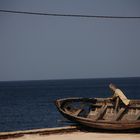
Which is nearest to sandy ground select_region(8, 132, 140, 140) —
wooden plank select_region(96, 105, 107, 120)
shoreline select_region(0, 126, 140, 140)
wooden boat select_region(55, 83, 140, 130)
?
shoreline select_region(0, 126, 140, 140)

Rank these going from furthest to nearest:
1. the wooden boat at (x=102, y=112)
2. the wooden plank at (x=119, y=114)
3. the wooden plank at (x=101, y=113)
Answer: the wooden plank at (x=101, y=113), the wooden plank at (x=119, y=114), the wooden boat at (x=102, y=112)

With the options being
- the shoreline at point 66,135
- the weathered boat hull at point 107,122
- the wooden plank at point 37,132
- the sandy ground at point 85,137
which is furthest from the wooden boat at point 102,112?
the wooden plank at point 37,132

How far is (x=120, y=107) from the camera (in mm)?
21656

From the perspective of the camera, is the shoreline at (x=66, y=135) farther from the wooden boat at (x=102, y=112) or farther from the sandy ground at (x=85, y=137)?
the wooden boat at (x=102, y=112)

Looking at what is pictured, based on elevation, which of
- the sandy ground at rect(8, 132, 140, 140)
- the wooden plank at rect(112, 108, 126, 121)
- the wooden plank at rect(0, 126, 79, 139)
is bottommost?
the sandy ground at rect(8, 132, 140, 140)

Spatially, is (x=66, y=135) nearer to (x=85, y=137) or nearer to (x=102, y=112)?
(x=85, y=137)

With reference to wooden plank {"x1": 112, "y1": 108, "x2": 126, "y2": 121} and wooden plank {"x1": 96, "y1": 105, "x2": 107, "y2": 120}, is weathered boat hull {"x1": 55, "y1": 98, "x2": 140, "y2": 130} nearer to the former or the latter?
wooden plank {"x1": 112, "y1": 108, "x2": 126, "y2": 121}

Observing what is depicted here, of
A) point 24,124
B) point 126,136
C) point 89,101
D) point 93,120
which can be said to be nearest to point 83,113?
point 89,101

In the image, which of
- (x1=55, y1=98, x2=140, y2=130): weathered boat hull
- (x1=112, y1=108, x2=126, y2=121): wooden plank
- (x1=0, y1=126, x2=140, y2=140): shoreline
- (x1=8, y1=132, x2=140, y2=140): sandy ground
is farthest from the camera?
(x1=112, y1=108, x2=126, y2=121): wooden plank

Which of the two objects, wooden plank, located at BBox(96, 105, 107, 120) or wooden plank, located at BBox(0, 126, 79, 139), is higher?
wooden plank, located at BBox(96, 105, 107, 120)

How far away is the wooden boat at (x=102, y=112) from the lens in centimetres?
1916

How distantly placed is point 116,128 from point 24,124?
39228mm

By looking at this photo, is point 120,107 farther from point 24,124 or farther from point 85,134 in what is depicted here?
point 24,124

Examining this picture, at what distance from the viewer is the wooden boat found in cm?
1916
